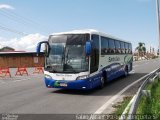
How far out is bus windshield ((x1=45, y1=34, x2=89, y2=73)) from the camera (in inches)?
577

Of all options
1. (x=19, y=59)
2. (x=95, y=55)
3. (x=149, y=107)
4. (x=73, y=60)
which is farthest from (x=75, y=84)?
(x=19, y=59)

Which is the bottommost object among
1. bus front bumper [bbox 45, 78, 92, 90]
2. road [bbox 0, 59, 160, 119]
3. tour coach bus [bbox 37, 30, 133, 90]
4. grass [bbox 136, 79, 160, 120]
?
road [bbox 0, 59, 160, 119]

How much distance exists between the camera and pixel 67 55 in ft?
48.6

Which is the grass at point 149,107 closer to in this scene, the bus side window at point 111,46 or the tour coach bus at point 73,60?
the tour coach bus at point 73,60

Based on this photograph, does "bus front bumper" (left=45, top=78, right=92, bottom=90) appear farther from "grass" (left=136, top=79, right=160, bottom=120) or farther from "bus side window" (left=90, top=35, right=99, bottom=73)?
"grass" (left=136, top=79, right=160, bottom=120)

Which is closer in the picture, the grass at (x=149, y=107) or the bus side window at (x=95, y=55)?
the grass at (x=149, y=107)

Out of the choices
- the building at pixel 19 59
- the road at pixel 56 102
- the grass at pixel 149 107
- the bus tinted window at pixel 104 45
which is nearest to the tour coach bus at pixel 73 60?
the road at pixel 56 102

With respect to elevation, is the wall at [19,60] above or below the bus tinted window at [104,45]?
below

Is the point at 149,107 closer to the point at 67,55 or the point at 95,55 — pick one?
the point at 67,55

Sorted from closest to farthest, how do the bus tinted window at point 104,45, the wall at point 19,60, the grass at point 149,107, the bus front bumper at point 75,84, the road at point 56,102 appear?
the grass at point 149,107
the road at point 56,102
the bus front bumper at point 75,84
the bus tinted window at point 104,45
the wall at point 19,60

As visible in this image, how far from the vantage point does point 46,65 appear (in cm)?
1520

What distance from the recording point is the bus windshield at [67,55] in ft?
48.1

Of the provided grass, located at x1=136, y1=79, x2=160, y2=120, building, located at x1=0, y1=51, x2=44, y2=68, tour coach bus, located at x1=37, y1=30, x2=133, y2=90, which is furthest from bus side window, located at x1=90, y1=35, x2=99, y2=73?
building, located at x1=0, y1=51, x2=44, y2=68

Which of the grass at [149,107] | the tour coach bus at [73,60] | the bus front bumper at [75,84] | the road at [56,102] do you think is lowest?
the road at [56,102]
